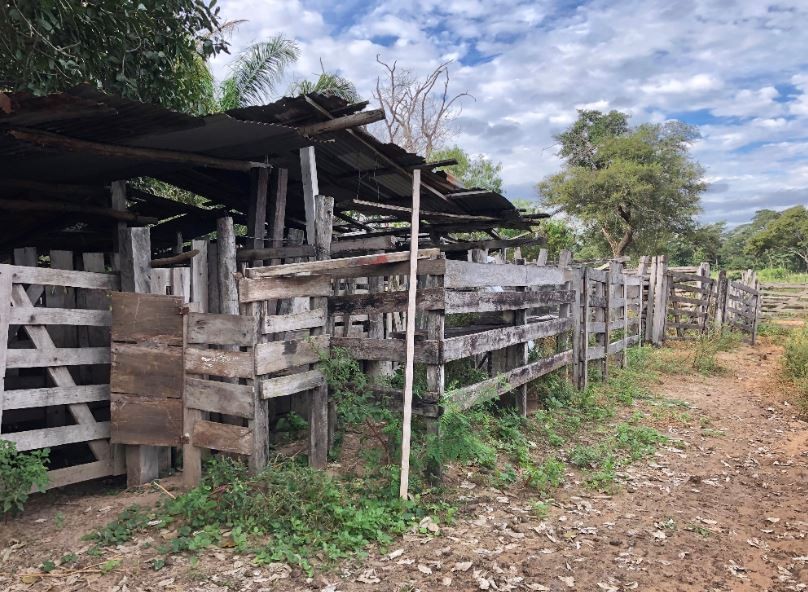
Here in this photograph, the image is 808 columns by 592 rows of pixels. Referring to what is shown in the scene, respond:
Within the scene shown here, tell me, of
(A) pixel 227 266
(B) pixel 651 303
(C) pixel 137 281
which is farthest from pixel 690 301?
(C) pixel 137 281

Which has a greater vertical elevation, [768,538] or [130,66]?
[130,66]

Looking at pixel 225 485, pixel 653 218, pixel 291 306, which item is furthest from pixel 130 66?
pixel 653 218

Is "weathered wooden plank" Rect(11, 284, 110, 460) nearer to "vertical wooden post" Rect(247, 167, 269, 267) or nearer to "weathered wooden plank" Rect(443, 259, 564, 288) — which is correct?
"vertical wooden post" Rect(247, 167, 269, 267)

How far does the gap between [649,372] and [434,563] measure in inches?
326

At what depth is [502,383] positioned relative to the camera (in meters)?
6.09

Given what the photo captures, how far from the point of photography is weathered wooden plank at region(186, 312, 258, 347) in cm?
439

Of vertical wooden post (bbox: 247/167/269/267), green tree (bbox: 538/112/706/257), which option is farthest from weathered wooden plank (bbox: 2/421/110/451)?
green tree (bbox: 538/112/706/257)

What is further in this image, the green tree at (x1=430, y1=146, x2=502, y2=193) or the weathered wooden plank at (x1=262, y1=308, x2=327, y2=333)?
the green tree at (x1=430, y1=146, x2=502, y2=193)

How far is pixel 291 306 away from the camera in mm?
5453

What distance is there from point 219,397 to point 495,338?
2.76 meters

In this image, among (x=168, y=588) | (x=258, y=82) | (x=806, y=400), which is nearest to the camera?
(x=168, y=588)

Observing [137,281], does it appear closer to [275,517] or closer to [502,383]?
[275,517]

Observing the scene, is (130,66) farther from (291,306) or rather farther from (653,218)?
(653,218)

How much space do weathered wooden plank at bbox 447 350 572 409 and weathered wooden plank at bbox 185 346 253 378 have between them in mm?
1684
